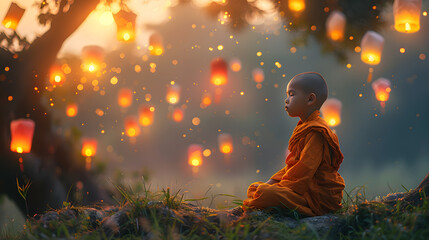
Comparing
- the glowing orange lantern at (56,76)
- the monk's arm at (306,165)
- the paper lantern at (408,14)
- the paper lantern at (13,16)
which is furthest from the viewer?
the glowing orange lantern at (56,76)

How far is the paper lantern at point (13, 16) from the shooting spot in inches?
191

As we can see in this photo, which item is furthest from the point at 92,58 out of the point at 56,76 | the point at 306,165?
the point at 306,165

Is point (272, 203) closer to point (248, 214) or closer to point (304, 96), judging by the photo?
point (248, 214)

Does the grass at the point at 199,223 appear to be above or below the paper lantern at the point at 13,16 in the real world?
below

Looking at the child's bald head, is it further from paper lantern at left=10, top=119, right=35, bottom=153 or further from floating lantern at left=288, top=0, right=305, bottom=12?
paper lantern at left=10, top=119, right=35, bottom=153

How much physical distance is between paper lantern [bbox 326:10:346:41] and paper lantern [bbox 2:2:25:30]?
3.94 meters

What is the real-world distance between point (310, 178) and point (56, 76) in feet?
13.2

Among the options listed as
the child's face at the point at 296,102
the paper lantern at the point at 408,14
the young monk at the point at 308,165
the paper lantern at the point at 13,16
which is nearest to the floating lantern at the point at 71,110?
the paper lantern at the point at 13,16

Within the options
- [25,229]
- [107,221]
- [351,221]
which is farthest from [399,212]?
[25,229]

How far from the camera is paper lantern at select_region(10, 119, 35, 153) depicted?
475cm

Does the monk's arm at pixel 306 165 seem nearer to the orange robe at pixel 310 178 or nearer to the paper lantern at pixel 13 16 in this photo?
the orange robe at pixel 310 178

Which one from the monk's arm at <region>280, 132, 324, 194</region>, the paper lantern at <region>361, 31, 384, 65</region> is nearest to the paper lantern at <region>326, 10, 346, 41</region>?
the paper lantern at <region>361, 31, 384, 65</region>

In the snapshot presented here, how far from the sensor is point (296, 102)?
3.34m

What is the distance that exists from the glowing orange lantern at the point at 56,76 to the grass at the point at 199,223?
2.82m
